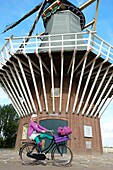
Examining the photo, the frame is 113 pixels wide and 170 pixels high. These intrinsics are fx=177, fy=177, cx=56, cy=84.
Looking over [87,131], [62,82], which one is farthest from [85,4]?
[87,131]

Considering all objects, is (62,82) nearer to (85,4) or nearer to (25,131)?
(25,131)

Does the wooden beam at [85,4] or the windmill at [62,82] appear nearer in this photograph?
the windmill at [62,82]

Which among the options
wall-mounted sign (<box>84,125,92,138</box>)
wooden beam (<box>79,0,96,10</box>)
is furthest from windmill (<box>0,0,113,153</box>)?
wooden beam (<box>79,0,96,10</box>)

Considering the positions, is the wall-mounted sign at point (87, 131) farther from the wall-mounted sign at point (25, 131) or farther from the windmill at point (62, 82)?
the wall-mounted sign at point (25, 131)

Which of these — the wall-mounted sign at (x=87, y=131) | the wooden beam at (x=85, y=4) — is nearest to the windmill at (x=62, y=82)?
the wall-mounted sign at (x=87, y=131)

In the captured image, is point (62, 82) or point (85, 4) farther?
point (85, 4)

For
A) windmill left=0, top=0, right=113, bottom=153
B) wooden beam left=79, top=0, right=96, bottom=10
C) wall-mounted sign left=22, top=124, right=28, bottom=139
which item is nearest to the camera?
windmill left=0, top=0, right=113, bottom=153

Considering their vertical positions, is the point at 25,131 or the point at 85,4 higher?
the point at 85,4

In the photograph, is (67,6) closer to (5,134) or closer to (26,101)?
(26,101)

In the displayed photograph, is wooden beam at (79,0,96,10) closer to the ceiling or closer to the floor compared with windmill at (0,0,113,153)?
closer to the ceiling

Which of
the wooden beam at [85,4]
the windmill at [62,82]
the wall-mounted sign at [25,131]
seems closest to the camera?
the windmill at [62,82]

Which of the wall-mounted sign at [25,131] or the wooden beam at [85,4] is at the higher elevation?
the wooden beam at [85,4]

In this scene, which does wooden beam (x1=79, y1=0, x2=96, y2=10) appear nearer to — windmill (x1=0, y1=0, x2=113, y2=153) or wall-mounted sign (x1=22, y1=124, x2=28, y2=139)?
windmill (x1=0, y1=0, x2=113, y2=153)

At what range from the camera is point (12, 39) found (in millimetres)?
11250
